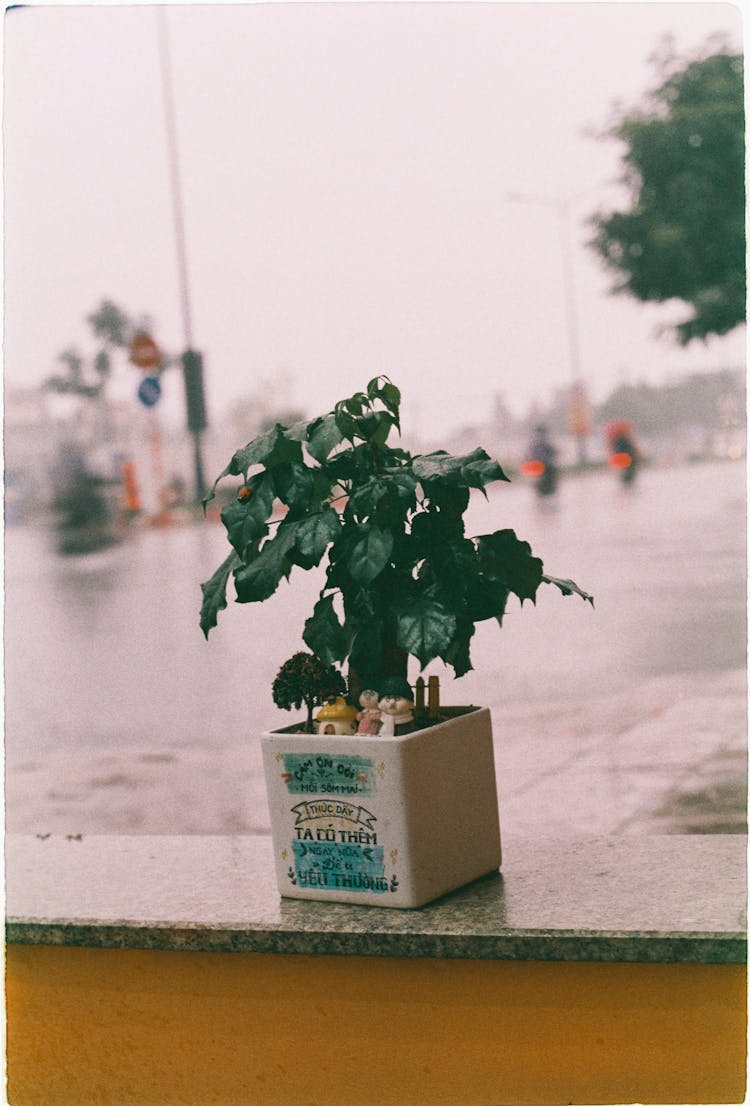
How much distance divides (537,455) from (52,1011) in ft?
24.5

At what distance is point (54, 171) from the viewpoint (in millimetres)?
8109

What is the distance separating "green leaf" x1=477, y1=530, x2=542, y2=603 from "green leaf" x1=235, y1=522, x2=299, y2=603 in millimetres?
219

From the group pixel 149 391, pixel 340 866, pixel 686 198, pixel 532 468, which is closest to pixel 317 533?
pixel 340 866

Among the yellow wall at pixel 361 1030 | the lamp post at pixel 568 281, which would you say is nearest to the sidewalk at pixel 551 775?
the lamp post at pixel 568 281

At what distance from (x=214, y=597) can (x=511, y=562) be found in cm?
34

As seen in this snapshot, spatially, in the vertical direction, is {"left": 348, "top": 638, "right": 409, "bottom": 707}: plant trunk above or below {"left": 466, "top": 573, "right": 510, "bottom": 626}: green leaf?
below

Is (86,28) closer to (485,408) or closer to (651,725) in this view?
(485,408)

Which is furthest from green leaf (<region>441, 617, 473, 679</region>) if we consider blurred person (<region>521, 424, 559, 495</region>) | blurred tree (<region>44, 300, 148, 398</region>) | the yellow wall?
blurred person (<region>521, 424, 559, 495</region>)

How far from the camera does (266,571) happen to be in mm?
1520

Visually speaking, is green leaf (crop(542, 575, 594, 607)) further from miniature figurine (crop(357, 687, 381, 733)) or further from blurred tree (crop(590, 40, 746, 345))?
blurred tree (crop(590, 40, 746, 345))

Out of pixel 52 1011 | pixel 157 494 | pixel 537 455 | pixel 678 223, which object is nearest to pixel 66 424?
pixel 157 494

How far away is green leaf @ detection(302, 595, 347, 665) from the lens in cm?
155

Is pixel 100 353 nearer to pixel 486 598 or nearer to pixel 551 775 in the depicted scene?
pixel 551 775

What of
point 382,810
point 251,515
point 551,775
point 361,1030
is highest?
point 251,515
